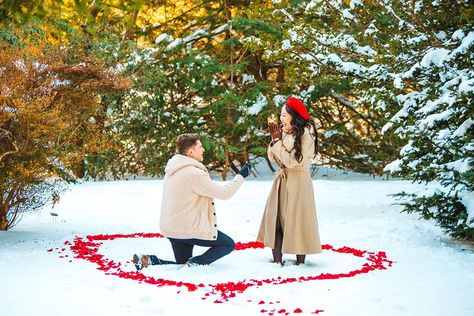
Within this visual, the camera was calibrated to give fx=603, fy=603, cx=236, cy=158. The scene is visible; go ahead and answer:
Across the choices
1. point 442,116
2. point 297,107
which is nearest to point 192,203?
point 297,107

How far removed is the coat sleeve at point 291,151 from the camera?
21.3 ft

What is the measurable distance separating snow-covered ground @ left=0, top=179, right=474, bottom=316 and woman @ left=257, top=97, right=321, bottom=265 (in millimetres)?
262

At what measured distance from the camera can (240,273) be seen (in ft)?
20.4

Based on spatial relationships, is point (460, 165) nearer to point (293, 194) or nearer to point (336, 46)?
point (293, 194)

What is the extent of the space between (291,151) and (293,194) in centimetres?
46

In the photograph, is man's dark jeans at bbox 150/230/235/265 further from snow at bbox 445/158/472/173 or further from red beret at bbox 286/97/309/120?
snow at bbox 445/158/472/173

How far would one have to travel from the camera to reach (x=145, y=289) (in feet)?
17.9

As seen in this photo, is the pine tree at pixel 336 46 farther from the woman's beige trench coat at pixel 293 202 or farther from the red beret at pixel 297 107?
the woman's beige trench coat at pixel 293 202

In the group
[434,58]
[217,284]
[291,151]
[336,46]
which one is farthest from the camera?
[336,46]

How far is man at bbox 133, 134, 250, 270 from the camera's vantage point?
6098 millimetres

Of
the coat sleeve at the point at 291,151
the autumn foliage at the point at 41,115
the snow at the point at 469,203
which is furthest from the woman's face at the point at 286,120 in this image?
the autumn foliage at the point at 41,115

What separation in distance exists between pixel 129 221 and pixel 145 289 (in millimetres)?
4719

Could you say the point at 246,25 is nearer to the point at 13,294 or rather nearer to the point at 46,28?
the point at 46,28

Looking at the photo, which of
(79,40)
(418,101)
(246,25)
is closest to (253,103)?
(246,25)
